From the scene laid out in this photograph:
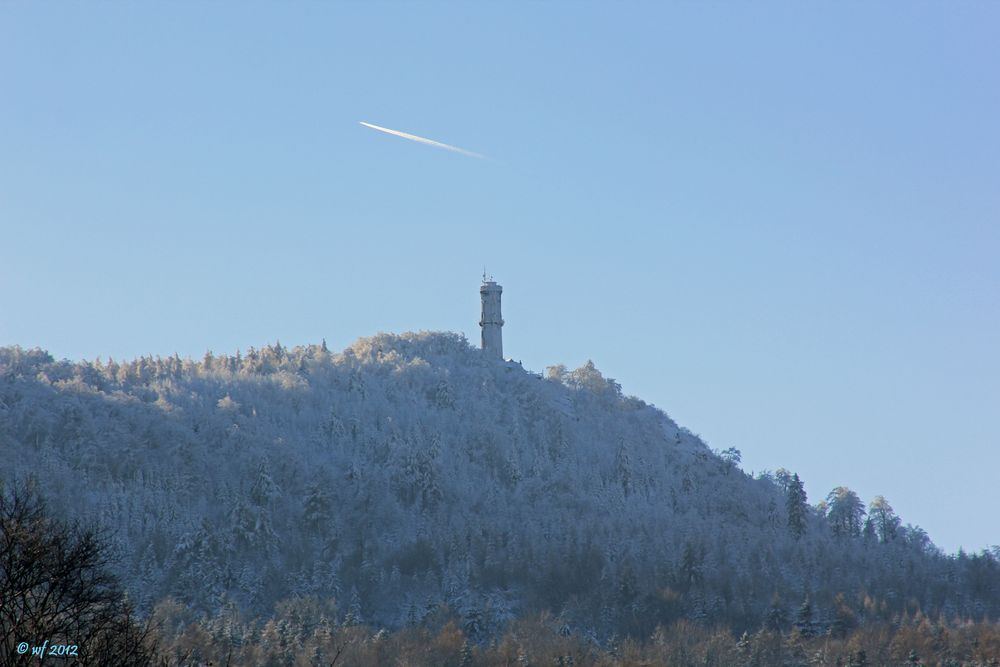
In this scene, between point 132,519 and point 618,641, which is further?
point 132,519

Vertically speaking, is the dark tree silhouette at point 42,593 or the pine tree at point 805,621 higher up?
the dark tree silhouette at point 42,593

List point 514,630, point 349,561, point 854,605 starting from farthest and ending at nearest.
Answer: point 349,561, point 854,605, point 514,630

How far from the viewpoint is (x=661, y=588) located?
182250 mm

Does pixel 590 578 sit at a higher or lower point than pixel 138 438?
lower

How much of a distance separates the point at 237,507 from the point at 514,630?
4507 centimetres

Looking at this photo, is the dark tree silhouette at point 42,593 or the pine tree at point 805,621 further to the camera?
the pine tree at point 805,621

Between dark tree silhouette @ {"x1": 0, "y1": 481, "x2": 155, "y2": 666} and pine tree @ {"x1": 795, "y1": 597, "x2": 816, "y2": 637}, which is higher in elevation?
dark tree silhouette @ {"x1": 0, "y1": 481, "x2": 155, "y2": 666}

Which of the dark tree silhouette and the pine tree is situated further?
the pine tree

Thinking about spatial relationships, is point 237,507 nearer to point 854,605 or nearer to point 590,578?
point 590,578

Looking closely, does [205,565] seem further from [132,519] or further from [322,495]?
[322,495]

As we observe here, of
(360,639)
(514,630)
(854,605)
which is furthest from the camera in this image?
(854,605)

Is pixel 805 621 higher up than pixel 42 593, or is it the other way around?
pixel 42 593

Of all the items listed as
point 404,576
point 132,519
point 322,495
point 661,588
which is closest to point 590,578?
point 661,588

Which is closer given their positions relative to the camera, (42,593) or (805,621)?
(42,593)
